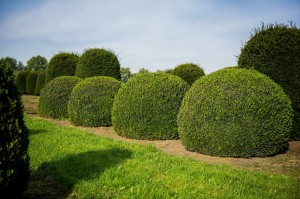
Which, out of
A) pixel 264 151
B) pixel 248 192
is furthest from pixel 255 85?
pixel 248 192

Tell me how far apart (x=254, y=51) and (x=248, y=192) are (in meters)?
5.96

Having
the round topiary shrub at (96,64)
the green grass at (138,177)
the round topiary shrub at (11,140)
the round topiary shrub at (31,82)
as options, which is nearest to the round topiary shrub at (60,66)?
the round topiary shrub at (96,64)

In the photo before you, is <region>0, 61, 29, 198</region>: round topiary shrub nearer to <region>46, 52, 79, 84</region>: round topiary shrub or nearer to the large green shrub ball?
the large green shrub ball

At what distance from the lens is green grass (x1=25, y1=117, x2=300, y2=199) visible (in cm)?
470

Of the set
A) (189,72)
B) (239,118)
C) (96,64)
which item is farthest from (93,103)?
(189,72)

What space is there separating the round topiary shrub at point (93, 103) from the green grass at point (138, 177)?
4627mm

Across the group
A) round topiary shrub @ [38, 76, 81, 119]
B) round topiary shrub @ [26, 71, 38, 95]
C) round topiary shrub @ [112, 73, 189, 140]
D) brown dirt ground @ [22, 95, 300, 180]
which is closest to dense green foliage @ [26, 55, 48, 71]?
round topiary shrub @ [26, 71, 38, 95]

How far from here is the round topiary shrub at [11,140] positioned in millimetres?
3771

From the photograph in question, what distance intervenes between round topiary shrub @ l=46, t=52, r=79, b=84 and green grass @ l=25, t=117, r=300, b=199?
12966 millimetres

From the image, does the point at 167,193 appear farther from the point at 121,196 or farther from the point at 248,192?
the point at 248,192

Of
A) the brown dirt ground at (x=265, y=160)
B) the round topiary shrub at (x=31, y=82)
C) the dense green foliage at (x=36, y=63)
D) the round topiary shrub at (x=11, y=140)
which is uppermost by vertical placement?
the dense green foliage at (x=36, y=63)

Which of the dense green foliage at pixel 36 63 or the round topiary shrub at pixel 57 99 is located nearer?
the round topiary shrub at pixel 57 99

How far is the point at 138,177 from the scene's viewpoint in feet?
17.2

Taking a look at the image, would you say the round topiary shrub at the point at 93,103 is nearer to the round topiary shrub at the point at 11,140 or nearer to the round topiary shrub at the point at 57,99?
the round topiary shrub at the point at 57,99
